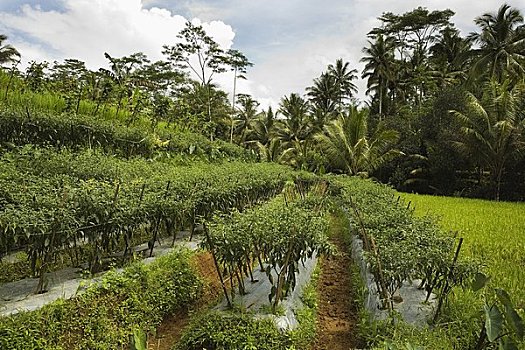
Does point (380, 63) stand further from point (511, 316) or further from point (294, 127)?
point (511, 316)

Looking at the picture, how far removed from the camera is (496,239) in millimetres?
7320

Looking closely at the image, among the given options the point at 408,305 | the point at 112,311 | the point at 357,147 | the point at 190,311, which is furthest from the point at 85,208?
the point at 357,147

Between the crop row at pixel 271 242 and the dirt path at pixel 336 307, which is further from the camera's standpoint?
the dirt path at pixel 336 307

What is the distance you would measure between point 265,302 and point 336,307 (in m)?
1.32

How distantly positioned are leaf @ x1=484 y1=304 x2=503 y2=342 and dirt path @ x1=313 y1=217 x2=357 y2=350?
177 cm

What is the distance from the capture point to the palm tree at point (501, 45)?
71.0 feet

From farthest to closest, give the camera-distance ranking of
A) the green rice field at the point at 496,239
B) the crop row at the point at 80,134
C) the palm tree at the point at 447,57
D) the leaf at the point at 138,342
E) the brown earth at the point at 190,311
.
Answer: the palm tree at the point at 447,57 < the crop row at the point at 80,134 < the green rice field at the point at 496,239 < the brown earth at the point at 190,311 < the leaf at the point at 138,342

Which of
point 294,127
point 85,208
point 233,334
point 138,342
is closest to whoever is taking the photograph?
point 138,342

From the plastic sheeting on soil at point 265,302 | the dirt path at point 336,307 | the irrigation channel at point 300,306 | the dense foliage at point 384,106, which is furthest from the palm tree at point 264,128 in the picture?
the plastic sheeting on soil at point 265,302

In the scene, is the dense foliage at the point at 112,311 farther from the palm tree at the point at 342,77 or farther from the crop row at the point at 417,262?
the palm tree at the point at 342,77

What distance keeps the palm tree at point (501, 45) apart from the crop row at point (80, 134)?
1811 centimetres

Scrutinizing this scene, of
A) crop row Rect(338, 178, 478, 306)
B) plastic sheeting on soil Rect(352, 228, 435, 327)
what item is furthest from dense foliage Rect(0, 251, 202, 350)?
crop row Rect(338, 178, 478, 306)

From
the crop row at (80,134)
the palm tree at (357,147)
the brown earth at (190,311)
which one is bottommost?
the brown earth at (190,311)

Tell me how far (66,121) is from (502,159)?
51.2ft
